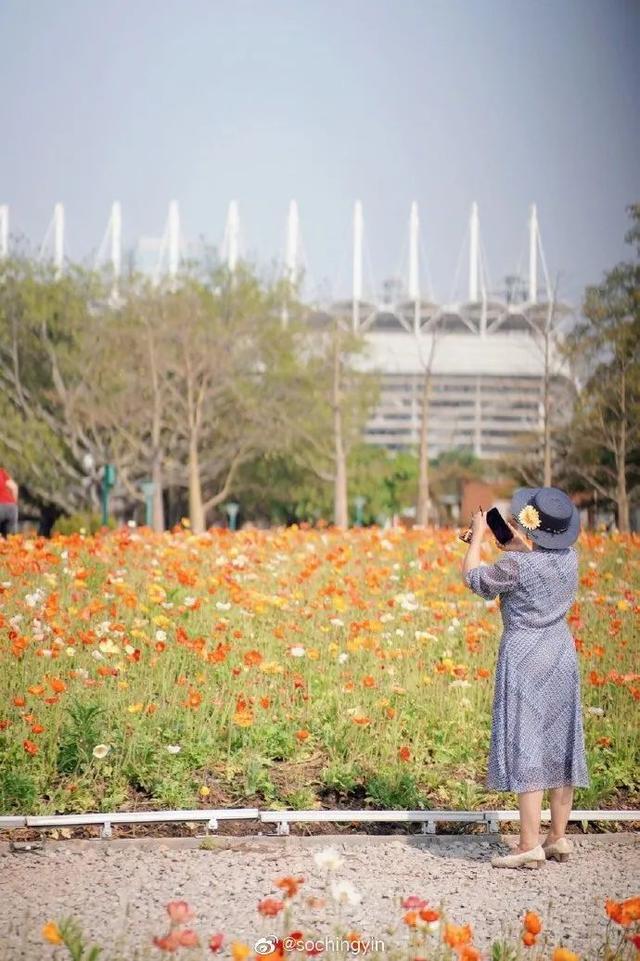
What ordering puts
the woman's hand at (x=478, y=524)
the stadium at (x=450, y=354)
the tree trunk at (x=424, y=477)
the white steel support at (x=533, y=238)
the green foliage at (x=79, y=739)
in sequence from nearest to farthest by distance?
1. the woman's hand at (x=478, y=524)
2. the green foliage at (x=79, y=739)
3. the white steel support at (x=533, y=238)
4. the tree trunk at (x=424, y=477)
5. the stadium at (x=450, y=354)

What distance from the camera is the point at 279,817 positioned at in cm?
499

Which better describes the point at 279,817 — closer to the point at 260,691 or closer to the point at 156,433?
the point at 260,691

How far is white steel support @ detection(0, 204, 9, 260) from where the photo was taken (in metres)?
33.5

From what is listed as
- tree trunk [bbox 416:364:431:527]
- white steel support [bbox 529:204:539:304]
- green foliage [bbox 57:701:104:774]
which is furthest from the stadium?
green foliage [bbox 57:701:104:774]

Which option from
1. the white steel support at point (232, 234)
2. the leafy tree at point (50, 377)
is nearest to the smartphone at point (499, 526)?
the leafy tree at point (50, 377)

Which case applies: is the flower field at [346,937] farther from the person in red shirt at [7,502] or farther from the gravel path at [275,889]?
the person in red shirt at [7,502]

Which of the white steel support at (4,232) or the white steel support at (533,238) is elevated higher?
the white steel support at (4,232)

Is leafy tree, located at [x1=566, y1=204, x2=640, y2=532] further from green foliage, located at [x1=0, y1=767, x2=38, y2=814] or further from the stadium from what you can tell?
the stadium

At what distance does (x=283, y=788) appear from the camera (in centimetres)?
545

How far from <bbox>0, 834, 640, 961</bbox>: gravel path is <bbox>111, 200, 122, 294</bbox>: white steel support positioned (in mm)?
29878

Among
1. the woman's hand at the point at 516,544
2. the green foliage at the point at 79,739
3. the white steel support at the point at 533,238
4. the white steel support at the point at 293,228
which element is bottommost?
the green foliage at the point at 79,739

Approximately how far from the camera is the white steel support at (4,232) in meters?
33.5

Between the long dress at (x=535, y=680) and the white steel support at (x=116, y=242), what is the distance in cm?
2990

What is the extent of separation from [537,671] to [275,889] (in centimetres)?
124
